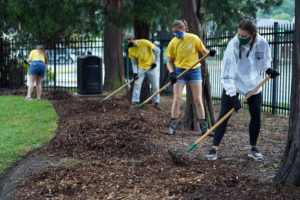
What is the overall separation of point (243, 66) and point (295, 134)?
Answer: 1.39 meters

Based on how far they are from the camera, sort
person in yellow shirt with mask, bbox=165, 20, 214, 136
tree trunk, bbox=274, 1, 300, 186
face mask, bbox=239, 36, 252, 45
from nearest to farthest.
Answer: tree trunk, bbox=274, 1, 300, 186, face mask, bbox=239, 36, 252, 45, person in yellow shirt with mask, bbox=165, 20, 214, 136

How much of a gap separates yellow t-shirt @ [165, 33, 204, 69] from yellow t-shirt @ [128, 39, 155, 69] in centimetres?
274

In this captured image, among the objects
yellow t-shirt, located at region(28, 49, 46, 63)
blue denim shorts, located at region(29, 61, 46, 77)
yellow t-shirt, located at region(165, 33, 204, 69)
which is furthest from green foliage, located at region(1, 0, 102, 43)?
yellow t-shirt, located at region(165, 33, 204, 69)

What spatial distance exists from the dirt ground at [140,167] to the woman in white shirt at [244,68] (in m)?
0.55

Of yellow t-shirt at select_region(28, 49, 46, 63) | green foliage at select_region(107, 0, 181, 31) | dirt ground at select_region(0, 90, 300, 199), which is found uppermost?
green foliage at select_region(107, 0, 181, 31)

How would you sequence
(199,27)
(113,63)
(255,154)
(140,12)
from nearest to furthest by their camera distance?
(255,154)
(199,27)
(140,12)
(113,63)

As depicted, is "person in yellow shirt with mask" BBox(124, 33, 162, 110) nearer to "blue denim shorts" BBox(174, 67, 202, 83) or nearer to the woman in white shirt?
"blue denim shorts" BBox(174, 67, 202, 83)

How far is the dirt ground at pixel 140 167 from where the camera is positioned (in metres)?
4.16

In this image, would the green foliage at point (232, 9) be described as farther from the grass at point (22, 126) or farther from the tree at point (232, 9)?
the grass at point (22, 126)

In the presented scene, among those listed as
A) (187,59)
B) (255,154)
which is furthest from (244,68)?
(187,59)

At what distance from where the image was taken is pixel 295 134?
158 inches

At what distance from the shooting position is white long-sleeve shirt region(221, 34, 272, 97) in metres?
5.02

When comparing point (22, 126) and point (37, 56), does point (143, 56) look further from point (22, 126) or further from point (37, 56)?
point (37, 56)

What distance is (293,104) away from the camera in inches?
160
